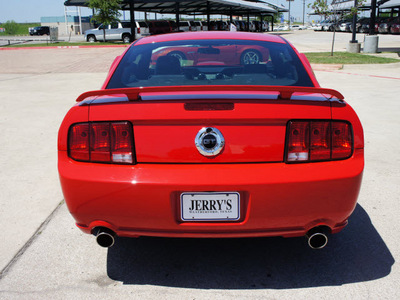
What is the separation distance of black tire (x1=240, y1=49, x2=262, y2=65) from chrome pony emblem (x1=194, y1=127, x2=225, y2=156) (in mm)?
1493

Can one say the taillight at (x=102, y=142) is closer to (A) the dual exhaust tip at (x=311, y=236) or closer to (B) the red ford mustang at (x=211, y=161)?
(B) the red ford mustang at (x=211, y=161)

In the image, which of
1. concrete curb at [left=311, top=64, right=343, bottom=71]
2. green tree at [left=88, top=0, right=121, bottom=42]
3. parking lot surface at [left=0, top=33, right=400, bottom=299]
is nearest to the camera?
parking lot surface at [left=0, top=33, right=400, bottom=299]

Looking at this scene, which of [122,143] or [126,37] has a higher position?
[126,37]

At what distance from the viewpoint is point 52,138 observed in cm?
630

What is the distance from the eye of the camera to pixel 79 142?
257 centimetres

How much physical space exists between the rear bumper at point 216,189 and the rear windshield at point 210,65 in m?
1.04

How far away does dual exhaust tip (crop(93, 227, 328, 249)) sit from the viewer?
8.41 ft

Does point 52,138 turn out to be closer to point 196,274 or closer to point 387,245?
point 196,274

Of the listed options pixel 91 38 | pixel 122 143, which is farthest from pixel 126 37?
pixel 122 143

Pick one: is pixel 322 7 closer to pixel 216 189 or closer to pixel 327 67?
pixel 327 67

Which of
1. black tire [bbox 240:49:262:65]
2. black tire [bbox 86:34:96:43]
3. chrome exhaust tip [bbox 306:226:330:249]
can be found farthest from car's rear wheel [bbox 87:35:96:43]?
chrome exhaust tip [bbox 306:226:330:249]

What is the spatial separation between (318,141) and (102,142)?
1.25 m

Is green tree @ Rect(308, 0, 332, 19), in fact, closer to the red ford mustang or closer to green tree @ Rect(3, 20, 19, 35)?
the red ford mustang

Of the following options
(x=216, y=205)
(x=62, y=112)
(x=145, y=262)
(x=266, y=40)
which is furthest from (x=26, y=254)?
(x=62, y=112)
